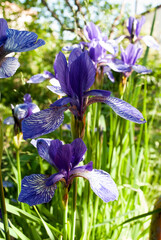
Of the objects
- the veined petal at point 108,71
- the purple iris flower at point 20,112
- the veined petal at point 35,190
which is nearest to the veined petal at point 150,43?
the veined petal at point 108,71

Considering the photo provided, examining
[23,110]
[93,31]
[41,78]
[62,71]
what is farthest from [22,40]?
[93,31]

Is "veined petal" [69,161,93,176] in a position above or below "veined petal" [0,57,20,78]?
below

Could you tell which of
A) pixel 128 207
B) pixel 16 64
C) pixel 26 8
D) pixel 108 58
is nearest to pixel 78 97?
pixel 16 64

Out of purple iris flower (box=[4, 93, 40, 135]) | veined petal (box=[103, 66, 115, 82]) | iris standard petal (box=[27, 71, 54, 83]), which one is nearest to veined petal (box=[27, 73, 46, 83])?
iris standard petal (box=[27, 71, 54, 83])

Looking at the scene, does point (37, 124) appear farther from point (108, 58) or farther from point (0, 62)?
point (108, 58)

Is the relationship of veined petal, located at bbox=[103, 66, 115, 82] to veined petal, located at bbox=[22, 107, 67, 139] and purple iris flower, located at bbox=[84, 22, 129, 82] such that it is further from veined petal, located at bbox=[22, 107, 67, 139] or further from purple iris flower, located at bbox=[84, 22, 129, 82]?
veined petal, located at bbox=[22, 107, 67, 139]

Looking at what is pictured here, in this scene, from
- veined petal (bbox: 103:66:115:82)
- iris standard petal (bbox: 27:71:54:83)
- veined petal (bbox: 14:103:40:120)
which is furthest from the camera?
veined petal (bbox: 103:66:115:82)

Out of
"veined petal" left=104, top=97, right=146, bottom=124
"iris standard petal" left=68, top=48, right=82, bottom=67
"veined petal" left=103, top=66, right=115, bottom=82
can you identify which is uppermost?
"iris standard petal" left=68, top=48, right=82, bottom=67

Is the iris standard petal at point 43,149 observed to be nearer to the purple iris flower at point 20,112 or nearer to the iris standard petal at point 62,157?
the iris standard petal at point 62,157
